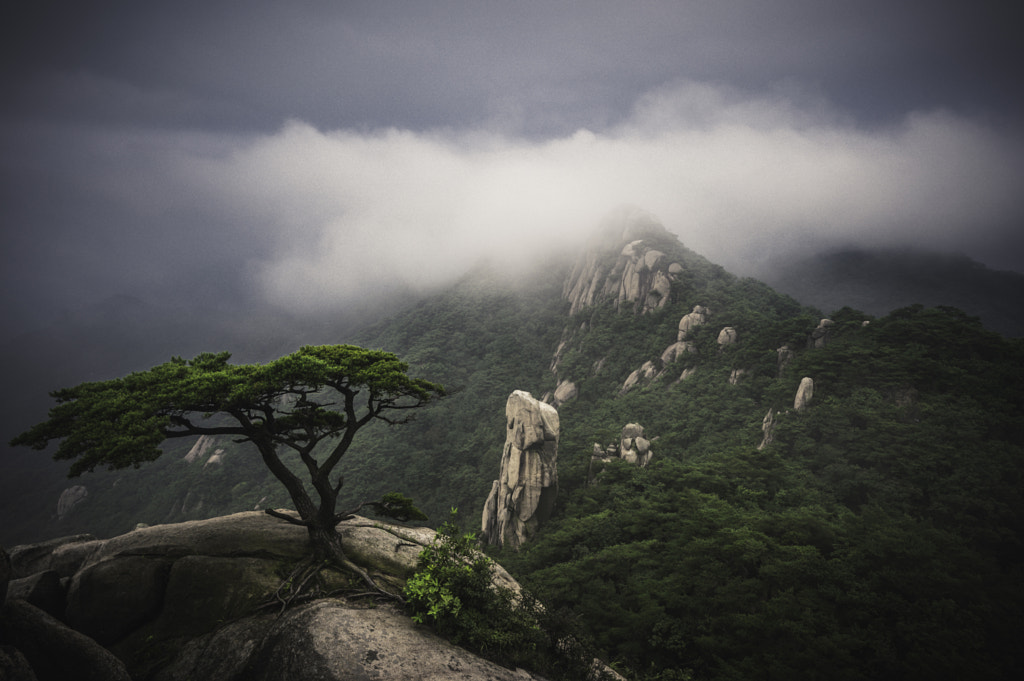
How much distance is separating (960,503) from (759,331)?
2517cm

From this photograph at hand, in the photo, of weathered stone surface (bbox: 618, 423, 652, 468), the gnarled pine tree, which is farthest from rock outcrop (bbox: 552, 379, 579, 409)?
the gnarled pine tree

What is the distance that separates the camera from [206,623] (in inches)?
284

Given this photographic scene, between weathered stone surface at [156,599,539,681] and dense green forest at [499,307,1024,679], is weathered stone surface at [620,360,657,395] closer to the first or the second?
dense green forest at [499,307,1024,679]

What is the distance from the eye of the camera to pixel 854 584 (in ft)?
45.6

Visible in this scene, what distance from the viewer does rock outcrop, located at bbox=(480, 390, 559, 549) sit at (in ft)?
96.2

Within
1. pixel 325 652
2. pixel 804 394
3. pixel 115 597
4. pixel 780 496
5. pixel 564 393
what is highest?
pixel 804 394

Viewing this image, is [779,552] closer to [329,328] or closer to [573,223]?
[573,223]

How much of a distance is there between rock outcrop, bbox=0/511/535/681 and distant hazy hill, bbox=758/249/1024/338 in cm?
8290

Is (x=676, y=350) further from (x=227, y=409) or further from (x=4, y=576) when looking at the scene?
(x=4, y=576)

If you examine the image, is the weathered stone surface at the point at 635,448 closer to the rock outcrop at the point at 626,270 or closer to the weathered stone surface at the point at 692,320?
the weathered stone surface at the point at 692,320

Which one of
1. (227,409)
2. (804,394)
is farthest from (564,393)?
(227,409)

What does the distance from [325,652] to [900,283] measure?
333ft

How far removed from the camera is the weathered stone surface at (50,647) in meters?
5.21

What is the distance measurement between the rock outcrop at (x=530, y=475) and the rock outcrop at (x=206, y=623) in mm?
20872
